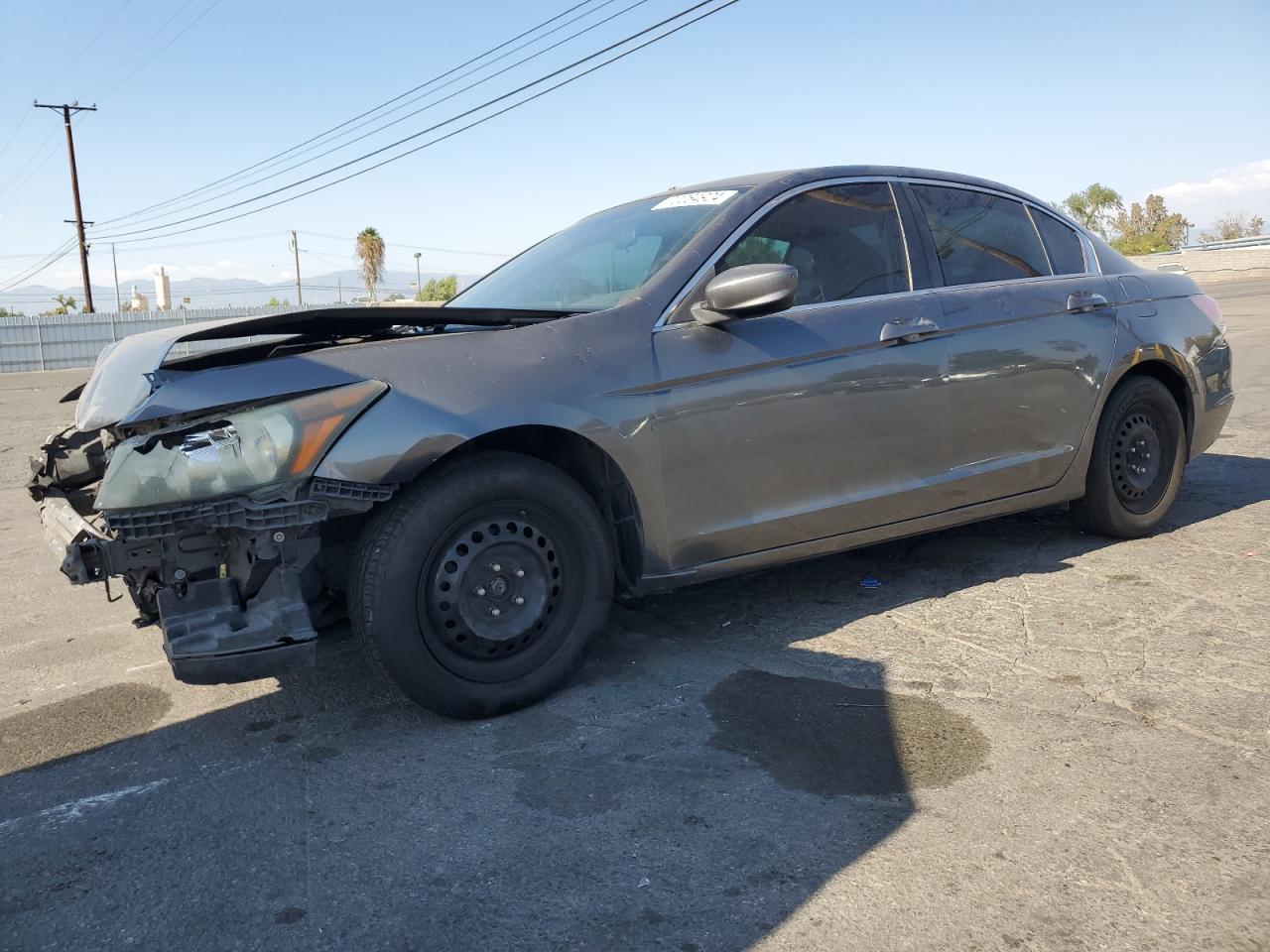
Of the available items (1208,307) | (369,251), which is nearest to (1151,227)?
(369,251)

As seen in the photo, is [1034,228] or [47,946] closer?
[47,946]

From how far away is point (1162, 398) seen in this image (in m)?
5.04

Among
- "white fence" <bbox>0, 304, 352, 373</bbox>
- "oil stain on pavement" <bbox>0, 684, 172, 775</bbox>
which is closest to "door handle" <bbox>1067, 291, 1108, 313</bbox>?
"oil stain on pavement" <bbox>0, 684, 172, 775</bbox>

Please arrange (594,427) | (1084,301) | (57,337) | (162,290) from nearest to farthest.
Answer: (594,427), (1084,301), (57,337), (162,290)

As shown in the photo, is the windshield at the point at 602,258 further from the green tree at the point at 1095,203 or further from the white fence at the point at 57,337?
the green tree at the point at 1095,203

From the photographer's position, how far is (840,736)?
123 inches

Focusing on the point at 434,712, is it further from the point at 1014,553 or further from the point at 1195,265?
the point at 1195,265

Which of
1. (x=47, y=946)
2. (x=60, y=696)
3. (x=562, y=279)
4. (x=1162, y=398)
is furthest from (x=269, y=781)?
(x=1162, y=398)

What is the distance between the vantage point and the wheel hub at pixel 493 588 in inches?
125

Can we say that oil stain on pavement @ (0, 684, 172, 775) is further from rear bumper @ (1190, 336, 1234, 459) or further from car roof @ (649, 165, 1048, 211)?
rear bumper @ (1190, 336, 1234, 459)

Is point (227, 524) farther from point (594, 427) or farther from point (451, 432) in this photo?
point (594, 427)

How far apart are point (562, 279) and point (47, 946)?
2854 millimetres

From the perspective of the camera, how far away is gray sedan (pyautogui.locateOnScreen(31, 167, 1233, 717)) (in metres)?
2.96

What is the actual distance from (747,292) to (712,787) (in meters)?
1.64
